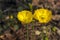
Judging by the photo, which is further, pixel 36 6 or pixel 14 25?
pixel 36 6

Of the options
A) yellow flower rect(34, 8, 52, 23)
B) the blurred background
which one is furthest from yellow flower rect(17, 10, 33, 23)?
the blurred background

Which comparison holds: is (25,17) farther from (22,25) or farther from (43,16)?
(22,25)

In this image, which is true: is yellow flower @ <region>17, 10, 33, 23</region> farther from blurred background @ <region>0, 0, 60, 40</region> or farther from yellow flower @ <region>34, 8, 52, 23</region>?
blurred background @ <region>0, 0, 60, 40</region>

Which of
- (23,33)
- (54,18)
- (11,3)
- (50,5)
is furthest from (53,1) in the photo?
(23,33)

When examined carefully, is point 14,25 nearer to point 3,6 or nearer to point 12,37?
point 12,37

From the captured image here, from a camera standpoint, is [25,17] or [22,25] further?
[22,25]

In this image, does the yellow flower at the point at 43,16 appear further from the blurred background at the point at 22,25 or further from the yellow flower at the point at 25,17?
the blurred background at the point at 22,25

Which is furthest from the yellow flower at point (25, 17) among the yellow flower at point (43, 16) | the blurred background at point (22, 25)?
the blurred background at point (22, 25)

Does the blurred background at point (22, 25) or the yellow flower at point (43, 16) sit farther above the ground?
the yellow flower at point (43, 16)

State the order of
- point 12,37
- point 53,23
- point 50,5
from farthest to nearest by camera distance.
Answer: point 50,5
point 53,23
point 12,37

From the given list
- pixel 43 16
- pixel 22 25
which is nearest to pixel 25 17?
pixel 43 16

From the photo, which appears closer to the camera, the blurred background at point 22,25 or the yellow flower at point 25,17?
the yellow flower at point 25,17
